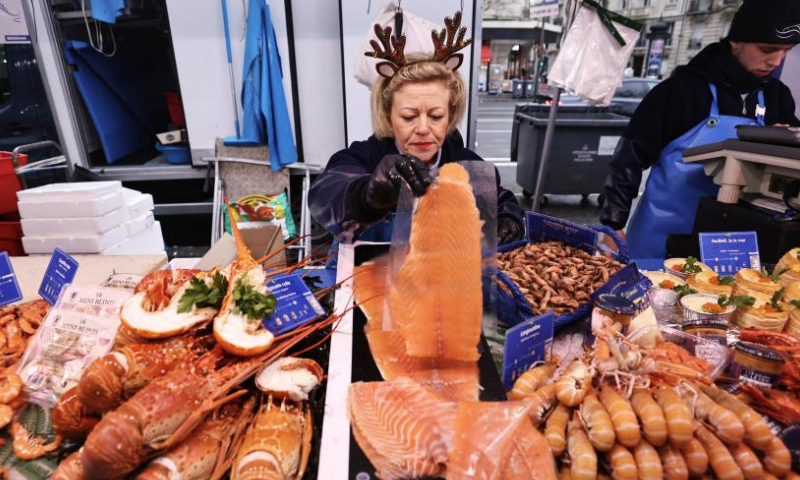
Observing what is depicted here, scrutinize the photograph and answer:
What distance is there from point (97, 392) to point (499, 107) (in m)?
21.4

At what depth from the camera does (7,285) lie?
170cm

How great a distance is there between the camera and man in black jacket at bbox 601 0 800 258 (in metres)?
2.75

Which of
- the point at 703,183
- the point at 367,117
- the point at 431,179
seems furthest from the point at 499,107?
the point at 431,179

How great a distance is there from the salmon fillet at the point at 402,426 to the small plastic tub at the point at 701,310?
1102 millimetres

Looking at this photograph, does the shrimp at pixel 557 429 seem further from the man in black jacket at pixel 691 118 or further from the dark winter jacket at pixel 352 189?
the man in black jacket at pixel 691 118

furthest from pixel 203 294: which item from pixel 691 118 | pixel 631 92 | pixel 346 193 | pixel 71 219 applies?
pixel 631 92

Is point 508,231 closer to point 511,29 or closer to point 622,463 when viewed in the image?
point 622,463

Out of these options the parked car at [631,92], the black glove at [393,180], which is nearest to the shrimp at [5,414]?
the black glove at [393,180]

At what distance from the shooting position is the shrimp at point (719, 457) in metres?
1.02

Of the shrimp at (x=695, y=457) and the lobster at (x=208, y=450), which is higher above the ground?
the lobster at (x=208, y=450)

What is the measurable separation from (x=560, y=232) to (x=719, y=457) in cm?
A: 114

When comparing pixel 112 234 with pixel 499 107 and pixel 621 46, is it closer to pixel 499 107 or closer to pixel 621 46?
pixel 621 46

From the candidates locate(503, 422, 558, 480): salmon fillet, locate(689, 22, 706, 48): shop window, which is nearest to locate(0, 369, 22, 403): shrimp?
locate(503, 422, 558, 480): salmon fillet

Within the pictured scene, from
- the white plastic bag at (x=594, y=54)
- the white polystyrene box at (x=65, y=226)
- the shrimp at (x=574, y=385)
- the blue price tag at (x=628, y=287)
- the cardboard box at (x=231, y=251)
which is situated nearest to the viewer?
the shrimp at (x=574, y=385)
